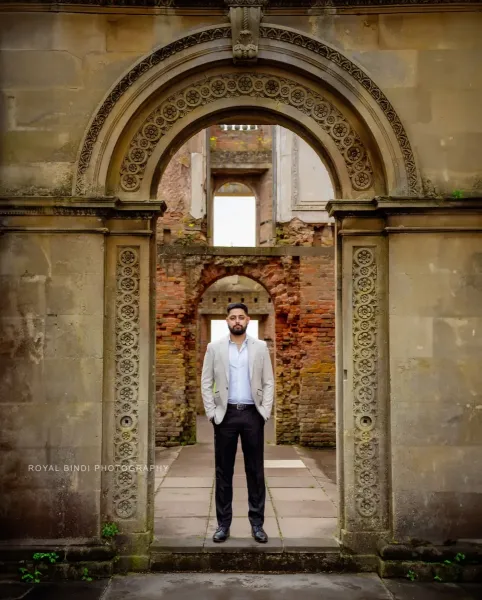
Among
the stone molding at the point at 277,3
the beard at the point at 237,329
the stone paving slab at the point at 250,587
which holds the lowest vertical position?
the stone paving slab at the point at 250,587

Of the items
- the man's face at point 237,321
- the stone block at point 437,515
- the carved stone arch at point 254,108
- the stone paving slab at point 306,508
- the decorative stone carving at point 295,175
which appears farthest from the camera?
the decorative stone carving at point 295,175

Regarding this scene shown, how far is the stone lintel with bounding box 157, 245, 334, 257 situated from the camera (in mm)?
12688

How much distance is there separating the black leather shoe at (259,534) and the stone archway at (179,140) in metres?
0.73

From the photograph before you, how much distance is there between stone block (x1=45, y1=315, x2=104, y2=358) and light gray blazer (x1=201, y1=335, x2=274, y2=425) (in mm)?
1031

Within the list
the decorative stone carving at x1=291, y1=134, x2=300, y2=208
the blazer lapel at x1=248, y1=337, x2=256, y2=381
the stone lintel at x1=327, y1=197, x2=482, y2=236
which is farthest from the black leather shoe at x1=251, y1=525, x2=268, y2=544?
the decorative stone carving at x1=291, y1=134, x2=300, y2=208

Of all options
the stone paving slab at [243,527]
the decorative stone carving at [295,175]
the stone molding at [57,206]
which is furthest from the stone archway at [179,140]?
the decorative stone carving at [295,175]

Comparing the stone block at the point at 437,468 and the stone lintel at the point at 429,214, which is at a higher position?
the stone lintel at the point at 429,214

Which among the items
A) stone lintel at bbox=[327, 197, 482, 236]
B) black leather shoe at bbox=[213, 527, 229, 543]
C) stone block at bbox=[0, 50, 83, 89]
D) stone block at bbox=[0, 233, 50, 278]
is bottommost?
black leather shoe at bbox=[213, 527, 229, 543]

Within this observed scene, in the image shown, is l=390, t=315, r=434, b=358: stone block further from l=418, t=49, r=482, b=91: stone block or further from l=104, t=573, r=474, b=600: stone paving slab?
l=418, t=49, r=482, b=91: stone block

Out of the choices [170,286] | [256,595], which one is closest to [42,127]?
[256,595]

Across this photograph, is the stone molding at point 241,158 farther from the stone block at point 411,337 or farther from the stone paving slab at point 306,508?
the stone block at point 411,337

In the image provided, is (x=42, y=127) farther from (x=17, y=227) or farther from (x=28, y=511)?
(x=28, y=511)

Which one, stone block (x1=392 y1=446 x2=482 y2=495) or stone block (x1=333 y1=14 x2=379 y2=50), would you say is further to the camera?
stone block (x1=333 y1=14 x2=379 y2=50)

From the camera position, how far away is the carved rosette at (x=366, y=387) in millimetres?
5406
